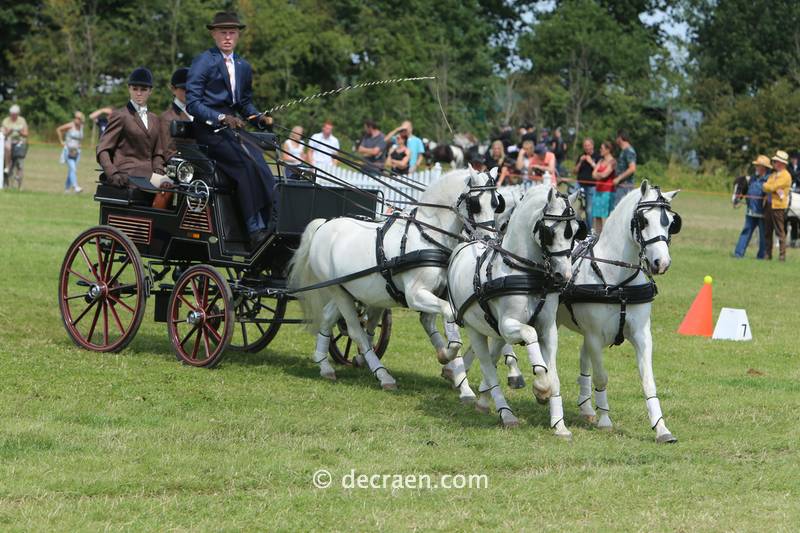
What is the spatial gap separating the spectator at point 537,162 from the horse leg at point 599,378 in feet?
47.2

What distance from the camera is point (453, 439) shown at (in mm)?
7855

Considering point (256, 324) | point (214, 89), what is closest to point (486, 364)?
point (256, 324)

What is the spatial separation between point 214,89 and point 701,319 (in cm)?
596

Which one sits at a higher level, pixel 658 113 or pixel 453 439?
pixel 658 113

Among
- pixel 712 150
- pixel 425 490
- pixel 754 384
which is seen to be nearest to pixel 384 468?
pixel 425 490

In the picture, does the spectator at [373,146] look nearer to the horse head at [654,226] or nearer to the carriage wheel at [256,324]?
the carriage wheel at [256,324]

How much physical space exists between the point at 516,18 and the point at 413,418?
5104 cm

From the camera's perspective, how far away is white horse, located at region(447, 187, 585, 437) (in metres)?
7.79

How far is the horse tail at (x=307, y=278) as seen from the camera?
33.4 feet

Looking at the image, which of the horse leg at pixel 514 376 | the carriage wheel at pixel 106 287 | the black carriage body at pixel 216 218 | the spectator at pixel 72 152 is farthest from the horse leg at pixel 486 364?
the spectator at pixel 72 152

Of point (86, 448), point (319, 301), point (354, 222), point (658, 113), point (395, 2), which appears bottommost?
point (86, 448)

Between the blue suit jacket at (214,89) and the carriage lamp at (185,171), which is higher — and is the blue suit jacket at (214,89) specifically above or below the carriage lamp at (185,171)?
above

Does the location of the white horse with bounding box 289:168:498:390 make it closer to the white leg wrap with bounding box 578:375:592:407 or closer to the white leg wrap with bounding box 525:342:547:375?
the white leg wrap with bounding box 578:375:592:407

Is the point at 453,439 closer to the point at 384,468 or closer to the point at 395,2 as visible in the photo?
the point at 384,468
